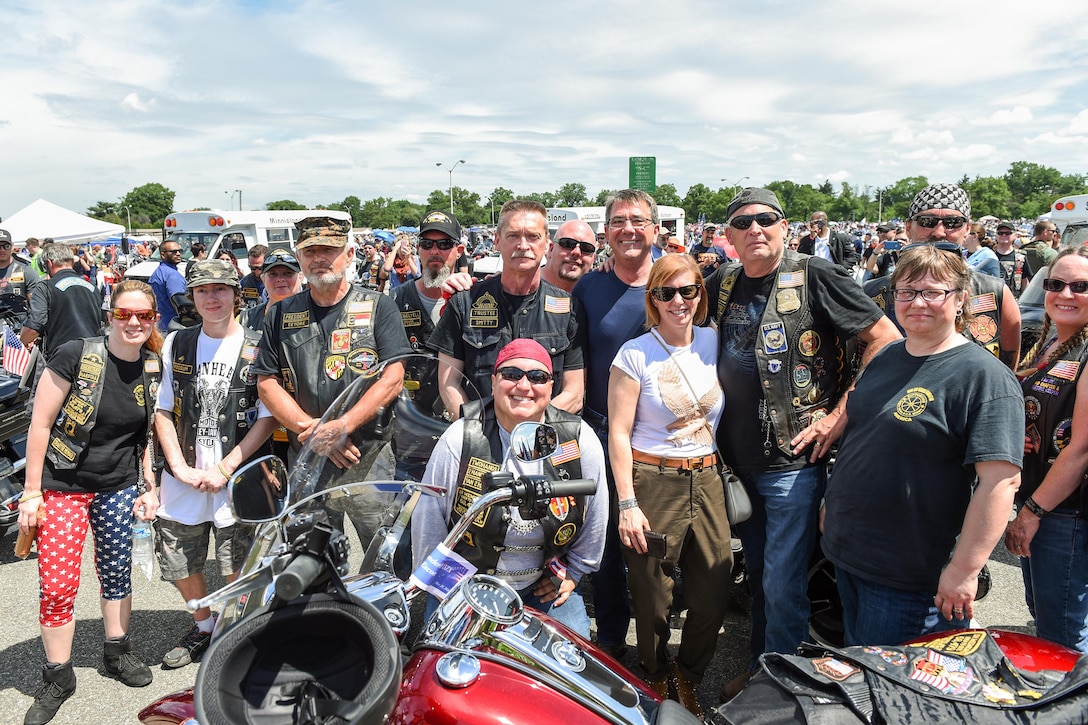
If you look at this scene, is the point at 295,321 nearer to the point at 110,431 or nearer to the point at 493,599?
the point at 110,431

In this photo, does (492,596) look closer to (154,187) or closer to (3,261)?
(3,261)

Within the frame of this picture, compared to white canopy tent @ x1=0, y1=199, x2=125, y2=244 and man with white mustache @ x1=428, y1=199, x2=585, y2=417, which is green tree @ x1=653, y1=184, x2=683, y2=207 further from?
man with white mustache @ x1=428, y1=199, x2=585, y2=417

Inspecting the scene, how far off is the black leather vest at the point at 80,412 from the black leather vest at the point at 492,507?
2.09m

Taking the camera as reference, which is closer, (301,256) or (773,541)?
(773,541)

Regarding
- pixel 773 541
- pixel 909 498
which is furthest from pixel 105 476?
pixel 909 498

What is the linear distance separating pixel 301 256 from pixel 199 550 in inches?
61.9

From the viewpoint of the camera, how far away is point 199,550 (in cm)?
341

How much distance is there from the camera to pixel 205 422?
3301mm

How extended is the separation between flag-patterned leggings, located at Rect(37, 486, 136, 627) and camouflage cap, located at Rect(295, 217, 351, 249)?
4.92ft

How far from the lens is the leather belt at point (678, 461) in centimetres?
277

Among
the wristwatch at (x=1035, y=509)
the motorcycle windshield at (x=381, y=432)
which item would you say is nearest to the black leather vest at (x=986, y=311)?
the wristwatch at (x=1035, y=509)

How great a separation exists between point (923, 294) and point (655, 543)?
4.40 feet

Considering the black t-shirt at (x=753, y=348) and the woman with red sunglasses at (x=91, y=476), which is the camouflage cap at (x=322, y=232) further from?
the black t-shirt at (x=753, y=348)

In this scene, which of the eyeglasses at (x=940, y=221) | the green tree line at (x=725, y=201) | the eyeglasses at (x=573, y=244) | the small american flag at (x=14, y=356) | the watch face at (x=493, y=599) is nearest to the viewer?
the watch face at (x=493, y=599)
